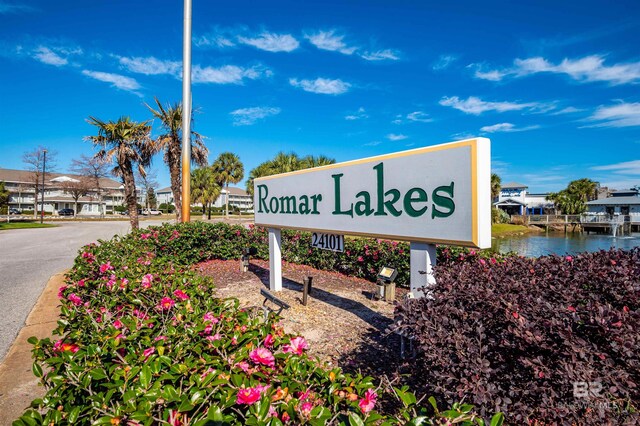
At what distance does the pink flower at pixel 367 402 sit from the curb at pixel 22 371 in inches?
65.6

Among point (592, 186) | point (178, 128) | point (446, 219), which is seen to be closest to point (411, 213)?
point (446, 219)

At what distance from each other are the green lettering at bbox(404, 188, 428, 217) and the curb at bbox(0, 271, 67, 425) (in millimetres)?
3427

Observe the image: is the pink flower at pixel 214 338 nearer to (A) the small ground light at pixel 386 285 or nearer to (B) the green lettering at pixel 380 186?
(B) the green lettering at pixel 380 186

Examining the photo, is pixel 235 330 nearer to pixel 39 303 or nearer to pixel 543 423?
pixel 543 423

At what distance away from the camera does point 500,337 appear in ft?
7.16

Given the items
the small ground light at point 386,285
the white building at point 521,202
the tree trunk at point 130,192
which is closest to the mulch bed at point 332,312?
the small ground light at point 386,285

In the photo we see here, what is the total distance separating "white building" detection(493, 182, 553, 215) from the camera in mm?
66000

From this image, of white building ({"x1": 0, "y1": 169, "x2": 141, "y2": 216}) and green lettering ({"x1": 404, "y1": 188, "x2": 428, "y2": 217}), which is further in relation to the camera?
white building ({"x1": 0, "y1": 169, "x2": 141, "y2": 216})

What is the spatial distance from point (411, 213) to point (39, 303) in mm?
7322

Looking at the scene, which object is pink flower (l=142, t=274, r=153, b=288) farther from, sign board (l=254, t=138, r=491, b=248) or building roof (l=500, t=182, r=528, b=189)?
building roof (l=500, t=182, r=528, b=189)

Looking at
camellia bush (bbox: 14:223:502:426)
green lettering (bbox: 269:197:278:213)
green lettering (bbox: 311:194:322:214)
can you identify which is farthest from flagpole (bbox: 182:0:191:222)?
A: camellia bush (bbox: 14:223:502:426)

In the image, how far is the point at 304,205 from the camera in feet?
19.8

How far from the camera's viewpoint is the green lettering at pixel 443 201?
3.43 metres

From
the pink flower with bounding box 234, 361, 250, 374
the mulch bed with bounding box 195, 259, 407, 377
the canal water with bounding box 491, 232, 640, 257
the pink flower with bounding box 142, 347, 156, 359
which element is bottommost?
the canal water with bounding box 491, 232, 640, 257
